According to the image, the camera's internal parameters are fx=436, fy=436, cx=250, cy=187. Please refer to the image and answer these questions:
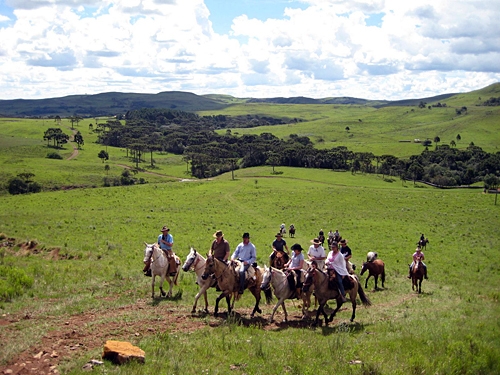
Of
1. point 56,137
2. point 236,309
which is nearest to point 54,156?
point 56,137

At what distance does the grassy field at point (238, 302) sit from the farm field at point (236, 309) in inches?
2.3

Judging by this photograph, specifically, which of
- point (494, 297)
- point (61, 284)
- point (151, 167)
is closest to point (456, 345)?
point (494, 297)

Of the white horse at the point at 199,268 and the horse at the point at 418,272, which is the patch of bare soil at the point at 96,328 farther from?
the horse at the point at 418,272

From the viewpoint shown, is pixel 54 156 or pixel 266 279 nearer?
pixel 266 279

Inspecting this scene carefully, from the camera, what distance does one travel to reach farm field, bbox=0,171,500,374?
11562 mm

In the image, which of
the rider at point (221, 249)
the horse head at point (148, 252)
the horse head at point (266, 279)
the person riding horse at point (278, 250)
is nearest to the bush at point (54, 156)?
the horse head at point (148, 252)

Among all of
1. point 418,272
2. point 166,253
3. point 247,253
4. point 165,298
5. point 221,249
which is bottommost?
point 165,298

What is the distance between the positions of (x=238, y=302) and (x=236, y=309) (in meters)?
1.08

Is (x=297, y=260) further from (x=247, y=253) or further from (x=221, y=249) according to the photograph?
(x=221, y=249)

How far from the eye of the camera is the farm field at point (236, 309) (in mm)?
11562

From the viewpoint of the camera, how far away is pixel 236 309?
57.7 ft

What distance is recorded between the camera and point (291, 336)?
13719mm

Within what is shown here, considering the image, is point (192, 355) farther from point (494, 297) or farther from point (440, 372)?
point (494, 297)

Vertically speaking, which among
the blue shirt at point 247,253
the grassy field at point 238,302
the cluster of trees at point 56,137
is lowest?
the grassy field at point 238,302
